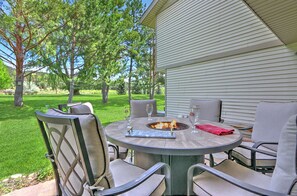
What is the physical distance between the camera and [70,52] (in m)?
7.60

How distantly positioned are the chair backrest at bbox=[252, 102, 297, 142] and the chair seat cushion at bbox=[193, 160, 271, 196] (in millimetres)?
909

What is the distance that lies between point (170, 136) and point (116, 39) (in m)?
7.35

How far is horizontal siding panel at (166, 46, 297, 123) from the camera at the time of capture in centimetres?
382

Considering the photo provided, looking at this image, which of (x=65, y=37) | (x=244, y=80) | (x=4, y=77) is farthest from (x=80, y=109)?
(x=4, y=77)

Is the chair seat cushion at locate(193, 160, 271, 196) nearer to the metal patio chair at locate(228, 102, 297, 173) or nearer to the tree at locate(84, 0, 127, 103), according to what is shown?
the metal patio chair at locate(228, 102, 297, 173)

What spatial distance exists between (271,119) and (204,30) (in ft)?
13.1

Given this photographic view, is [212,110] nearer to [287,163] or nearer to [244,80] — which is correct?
[244,80]

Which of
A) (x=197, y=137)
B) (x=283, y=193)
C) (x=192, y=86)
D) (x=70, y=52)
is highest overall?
(x=70, y=52)

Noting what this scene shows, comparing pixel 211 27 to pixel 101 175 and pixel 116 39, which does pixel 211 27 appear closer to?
pixel 116 39

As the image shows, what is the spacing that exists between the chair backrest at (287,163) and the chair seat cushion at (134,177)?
0.75m

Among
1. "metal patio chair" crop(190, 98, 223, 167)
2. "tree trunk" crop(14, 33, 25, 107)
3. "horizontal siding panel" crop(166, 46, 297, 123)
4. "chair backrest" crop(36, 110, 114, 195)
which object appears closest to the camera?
"chair backrest" crop(36, 110, 114, 195)

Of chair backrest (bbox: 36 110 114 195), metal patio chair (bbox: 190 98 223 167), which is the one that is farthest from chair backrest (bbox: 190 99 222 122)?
chair backrest (bbox: 36 110 114 195)

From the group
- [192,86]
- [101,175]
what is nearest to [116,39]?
[192,86]

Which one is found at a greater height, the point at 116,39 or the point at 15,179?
the point at 116,39
